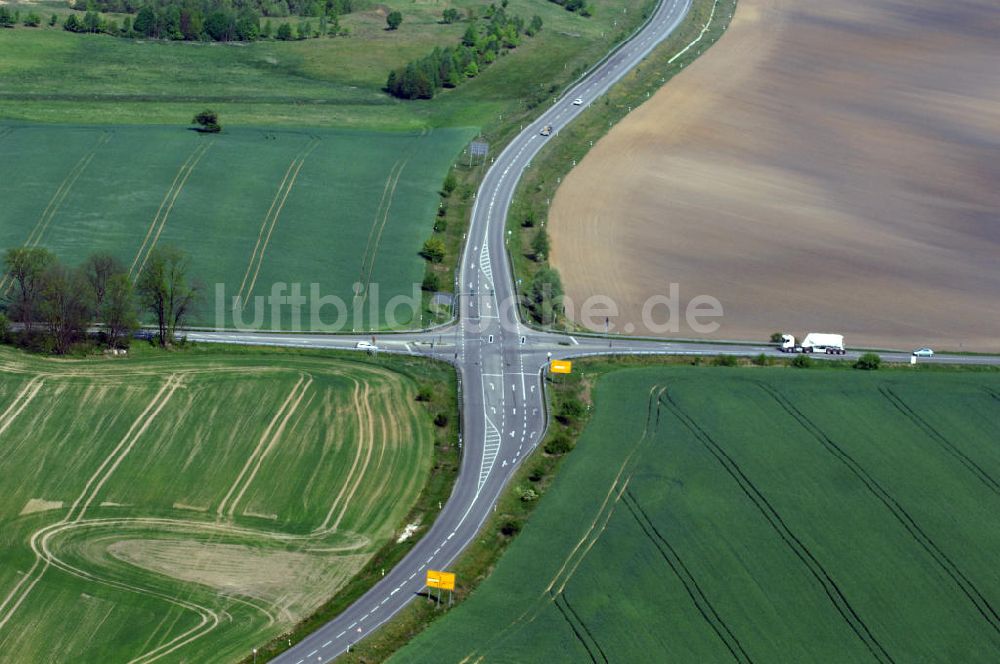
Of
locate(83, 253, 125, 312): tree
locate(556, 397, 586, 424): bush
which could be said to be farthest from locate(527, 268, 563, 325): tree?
locate(83, 253, 125, 312): tree

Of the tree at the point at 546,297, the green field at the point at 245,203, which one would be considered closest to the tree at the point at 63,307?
the green field at the point at 245,203

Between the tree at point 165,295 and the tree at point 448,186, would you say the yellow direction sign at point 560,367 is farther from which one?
the tree at point 448,186

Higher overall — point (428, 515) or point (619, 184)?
point (619, 184)

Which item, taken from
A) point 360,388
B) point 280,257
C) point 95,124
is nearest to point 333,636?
point 360,388

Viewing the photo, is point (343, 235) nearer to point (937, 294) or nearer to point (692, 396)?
point (692, 396)

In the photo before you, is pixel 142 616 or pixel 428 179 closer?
pixel 142 616

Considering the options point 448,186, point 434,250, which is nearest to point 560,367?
point 434,250

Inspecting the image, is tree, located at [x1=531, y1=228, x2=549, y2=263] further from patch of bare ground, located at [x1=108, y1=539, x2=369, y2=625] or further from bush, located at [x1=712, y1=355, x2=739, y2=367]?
patch of bare ground, located at [x1=108, y1=539, x2=369, y2=625]
